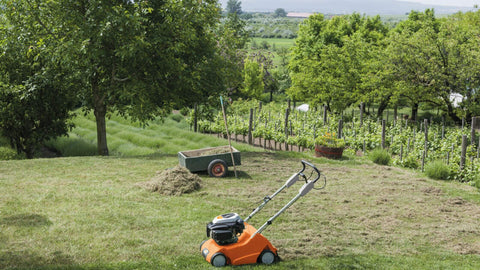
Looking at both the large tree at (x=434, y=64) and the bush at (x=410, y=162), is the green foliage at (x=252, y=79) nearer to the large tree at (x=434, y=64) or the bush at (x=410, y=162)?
the large tree at (x=434, y=64)

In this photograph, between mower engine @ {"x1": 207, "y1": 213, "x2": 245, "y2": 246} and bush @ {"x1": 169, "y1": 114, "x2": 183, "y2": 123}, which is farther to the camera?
bush @ {"x1": 169, "y1": 114, "x2": 183, "y2": 123}

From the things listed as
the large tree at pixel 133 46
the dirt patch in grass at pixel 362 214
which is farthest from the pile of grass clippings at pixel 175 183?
the large tree at pixel 133 46

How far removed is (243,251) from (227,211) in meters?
2.64

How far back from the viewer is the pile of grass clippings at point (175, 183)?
35.7 feet

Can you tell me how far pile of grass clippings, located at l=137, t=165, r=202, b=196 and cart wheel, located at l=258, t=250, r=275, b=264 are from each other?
13.5 feet

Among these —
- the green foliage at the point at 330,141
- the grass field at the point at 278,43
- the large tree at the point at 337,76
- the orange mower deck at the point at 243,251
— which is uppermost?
the grass field at the point at 278,43

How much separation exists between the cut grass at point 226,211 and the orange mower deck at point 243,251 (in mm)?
175

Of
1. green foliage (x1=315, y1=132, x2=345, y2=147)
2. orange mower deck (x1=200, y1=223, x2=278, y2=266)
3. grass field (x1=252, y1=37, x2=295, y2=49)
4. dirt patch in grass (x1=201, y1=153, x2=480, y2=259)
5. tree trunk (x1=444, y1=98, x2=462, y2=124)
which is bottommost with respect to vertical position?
dirt patch in grass (x1=201, y1=153, x2=480, y2=259)

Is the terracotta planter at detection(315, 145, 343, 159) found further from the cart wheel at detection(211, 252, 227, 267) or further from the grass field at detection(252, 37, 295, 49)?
the grass field at detection(252, 37, 295, 49)

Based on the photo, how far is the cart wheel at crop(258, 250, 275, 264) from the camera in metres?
7.07

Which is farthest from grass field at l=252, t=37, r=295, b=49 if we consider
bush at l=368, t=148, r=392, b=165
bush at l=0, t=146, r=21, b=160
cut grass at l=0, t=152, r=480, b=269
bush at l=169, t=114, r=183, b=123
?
cut grass at l=0, t=152, r=480, b=269

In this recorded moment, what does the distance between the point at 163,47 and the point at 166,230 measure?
30.4 feet

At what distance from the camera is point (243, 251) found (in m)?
7.03

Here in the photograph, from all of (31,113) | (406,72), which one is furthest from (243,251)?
(406,72)
